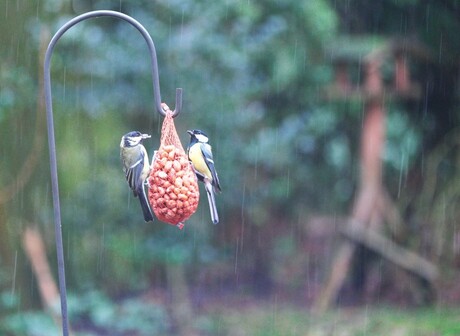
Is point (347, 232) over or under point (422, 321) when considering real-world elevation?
over

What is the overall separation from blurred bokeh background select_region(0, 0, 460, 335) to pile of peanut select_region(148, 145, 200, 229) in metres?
3.19

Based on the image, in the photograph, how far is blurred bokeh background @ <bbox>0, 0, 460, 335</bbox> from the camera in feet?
17.6

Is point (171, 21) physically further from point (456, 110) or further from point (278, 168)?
point (456, 110)

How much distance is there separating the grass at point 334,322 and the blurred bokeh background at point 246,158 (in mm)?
20

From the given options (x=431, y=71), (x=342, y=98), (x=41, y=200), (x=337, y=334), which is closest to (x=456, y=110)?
(x=431, y=71)

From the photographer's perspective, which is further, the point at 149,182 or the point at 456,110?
the point at 456,110

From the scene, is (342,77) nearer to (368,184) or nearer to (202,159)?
(368,184)

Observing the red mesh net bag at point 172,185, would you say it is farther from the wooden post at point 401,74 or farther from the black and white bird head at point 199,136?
the wooden post at point 401,74

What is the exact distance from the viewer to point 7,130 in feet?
17.4

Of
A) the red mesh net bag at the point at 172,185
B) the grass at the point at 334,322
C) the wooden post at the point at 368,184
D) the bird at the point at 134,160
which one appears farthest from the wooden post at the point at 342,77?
the bird at the point at 134,160

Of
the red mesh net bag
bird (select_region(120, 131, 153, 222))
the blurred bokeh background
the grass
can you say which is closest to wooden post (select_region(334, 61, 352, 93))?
the blurred bokeh background

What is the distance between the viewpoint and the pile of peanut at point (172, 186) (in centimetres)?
224

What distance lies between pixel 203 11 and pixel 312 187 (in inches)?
62.8

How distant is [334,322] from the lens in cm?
556
